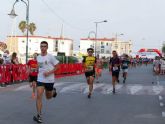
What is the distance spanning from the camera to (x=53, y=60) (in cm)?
1056

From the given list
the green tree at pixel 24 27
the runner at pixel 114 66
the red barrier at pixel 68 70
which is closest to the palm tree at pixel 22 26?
the green tree at pixel 24 27

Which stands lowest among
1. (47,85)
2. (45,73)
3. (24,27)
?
(47,85)

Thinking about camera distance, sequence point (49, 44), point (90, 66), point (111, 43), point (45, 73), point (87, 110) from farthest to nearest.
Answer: point (49, 44), point (111, 43), point (90, 66), point (87, 110), point (45, 73)

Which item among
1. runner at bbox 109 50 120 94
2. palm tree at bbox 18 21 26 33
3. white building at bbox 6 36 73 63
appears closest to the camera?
runner at bbox 109 50 120 94

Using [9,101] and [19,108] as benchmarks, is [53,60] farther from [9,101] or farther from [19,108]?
[9,101]

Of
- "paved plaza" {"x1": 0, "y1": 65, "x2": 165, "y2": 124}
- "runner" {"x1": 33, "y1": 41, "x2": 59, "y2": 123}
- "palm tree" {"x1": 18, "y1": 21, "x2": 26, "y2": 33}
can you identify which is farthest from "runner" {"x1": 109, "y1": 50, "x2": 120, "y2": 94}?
"palm tree" {"x1": 18, "y1": 21, "x2": 26, "y2": 33}

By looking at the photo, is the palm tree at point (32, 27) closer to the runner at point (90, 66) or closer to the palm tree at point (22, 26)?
the palm tree at point (22, 26)

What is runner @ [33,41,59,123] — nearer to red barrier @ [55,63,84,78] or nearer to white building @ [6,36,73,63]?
red barrier @ [55,63,84,78]

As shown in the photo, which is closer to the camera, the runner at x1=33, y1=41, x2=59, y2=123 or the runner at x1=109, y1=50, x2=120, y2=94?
the runner at x1=33, y1=41, x2=59, y2=123

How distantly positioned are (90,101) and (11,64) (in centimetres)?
987

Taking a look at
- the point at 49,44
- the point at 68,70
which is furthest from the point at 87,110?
the point at 49,44

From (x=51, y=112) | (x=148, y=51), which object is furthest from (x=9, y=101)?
(x=148, y=51)

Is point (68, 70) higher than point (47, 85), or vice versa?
point (47, 85)

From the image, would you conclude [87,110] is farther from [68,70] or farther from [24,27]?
[24,27]
